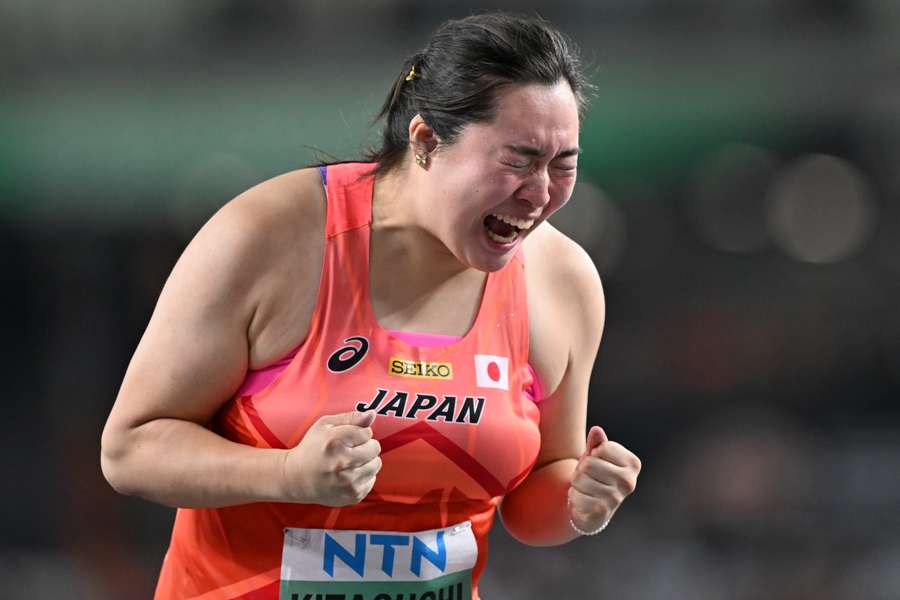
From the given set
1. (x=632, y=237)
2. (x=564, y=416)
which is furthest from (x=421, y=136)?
(x=632, y=237)

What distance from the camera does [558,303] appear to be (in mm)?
1929

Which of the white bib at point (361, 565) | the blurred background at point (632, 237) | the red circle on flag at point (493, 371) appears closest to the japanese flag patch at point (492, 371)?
the red circle on flag at point (493, 371)

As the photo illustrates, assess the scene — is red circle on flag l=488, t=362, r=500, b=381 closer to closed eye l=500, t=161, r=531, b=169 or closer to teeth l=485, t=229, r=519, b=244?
teeth l=485, t=229, r=519, b=244

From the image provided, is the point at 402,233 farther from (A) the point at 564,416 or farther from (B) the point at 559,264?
(A) the point at 564,416

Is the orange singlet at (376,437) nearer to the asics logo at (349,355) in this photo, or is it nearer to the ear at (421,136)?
the asics logo at (349,355)

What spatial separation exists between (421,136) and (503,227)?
0.17 meters

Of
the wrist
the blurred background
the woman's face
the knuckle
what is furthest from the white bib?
the blurred background

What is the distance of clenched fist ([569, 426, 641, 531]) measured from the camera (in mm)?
1756

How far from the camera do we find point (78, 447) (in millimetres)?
4520

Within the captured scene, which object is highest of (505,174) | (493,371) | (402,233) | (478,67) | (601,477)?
(478,67)

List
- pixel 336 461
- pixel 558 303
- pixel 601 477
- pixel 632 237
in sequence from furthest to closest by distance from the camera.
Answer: pixel 632 237 → pixel 558 303 → pixel 601 477 → pixel 336 461

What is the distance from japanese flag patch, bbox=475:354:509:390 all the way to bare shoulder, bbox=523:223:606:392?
8cm

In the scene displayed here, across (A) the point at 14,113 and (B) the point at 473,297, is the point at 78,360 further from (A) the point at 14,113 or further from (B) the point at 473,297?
(B) the point at 473,297

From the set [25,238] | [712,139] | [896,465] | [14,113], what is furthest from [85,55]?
[896,465]
